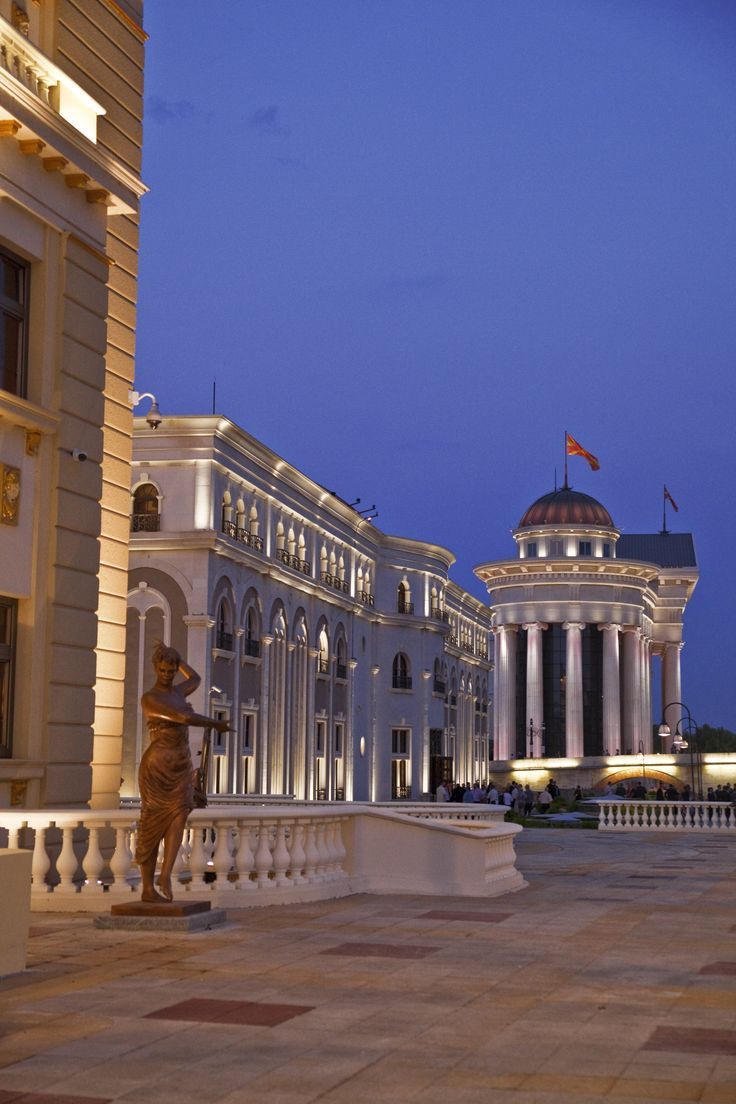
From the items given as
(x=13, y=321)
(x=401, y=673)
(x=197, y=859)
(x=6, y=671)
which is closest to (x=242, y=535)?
(x=401, y=673)

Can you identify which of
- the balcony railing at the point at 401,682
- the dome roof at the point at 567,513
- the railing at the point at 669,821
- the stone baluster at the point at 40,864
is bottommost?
the railing at the point at 669,821

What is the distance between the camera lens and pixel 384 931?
13953 mm

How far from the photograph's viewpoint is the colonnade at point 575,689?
113500 mm

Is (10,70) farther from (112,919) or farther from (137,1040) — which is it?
(137,1040)

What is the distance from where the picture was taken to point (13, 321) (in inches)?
684

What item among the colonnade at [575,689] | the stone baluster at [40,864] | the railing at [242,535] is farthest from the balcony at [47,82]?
the colonnade at [575,689]

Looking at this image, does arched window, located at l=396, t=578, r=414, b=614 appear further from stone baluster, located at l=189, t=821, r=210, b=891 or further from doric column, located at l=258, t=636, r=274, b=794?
stone baluster, located at l=189, t=821, r=210, b=891

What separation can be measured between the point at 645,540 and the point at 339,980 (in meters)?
142

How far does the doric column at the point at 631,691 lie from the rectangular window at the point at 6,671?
10293 centimetres

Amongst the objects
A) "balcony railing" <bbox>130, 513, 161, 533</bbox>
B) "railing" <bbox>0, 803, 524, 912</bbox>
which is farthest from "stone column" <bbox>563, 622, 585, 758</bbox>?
"railing" <bbox>0, 803, 524, 912</bbox>

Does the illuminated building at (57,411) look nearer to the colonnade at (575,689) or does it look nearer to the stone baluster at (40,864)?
the stone baluster at (40,864)

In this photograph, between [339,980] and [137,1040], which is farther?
[339,980]

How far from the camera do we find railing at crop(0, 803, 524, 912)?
49.6 ft

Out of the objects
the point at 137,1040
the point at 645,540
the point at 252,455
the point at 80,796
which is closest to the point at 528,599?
the point at 645,540
